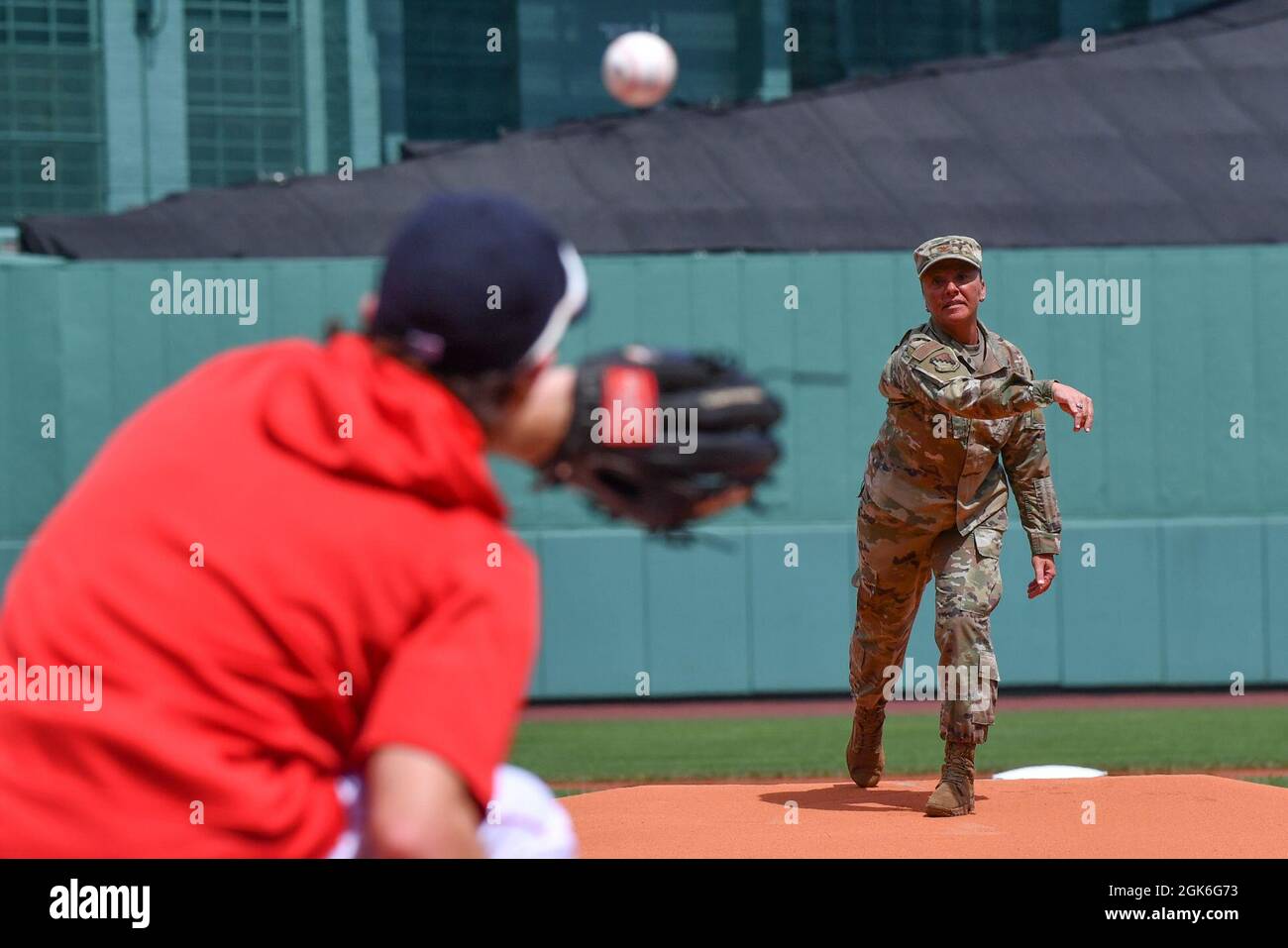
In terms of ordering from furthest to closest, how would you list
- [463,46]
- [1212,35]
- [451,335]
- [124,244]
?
[463,46], [1212,35], [124,244], [451,335]

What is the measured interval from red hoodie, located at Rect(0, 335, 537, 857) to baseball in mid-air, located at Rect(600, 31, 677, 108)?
16.3 meters

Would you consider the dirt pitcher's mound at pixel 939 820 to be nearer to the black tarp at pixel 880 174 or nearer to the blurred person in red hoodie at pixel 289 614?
the blurred person in red hoodie at pixel 289 614

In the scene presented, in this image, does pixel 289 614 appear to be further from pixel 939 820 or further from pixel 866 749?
pixel 866 749

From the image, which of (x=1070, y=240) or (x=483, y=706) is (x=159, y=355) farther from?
(x=483, y=706)

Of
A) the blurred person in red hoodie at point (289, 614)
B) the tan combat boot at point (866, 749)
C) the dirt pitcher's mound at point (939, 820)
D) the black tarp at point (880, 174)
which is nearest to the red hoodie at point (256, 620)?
the blurred person in red hoodie at point (289, 614)

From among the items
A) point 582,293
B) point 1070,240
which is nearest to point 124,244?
point 1070,240

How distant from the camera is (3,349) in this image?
43.4 ft

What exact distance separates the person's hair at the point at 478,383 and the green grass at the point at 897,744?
779cm

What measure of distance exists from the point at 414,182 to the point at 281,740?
13.7m

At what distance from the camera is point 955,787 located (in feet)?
23.2

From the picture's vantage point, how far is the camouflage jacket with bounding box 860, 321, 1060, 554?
6.98m

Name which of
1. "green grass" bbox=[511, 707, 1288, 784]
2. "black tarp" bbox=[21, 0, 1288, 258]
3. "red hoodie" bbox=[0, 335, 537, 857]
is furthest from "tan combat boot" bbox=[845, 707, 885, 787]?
"black tarp" bbox=[21, 0, 1288, 258]

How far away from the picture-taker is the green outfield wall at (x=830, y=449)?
13.2 m

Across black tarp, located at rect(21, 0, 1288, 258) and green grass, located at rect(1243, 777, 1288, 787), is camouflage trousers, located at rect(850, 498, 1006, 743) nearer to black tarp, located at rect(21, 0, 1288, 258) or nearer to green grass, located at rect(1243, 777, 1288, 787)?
green grass, located at rect(1243, 777, 1288, 787)
